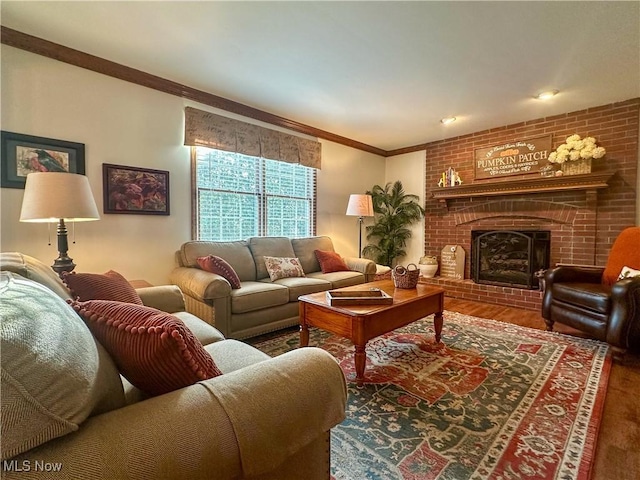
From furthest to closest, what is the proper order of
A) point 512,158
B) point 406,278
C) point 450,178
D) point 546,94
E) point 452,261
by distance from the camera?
1. point 452,261
2. point 450,178
3. point 512,158
4. point 546,94
5. point 406,278

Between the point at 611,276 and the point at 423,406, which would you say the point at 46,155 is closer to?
the point at 423,406

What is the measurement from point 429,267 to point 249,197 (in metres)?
2.95

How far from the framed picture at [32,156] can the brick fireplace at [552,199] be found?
447 cm

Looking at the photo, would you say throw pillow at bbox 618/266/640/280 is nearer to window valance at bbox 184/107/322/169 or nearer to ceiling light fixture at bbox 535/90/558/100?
ceiling light fixture at bbox 535/90/558/100

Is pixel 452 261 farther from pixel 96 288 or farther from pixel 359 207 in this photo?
pixel 96 288

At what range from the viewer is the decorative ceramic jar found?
15.5 feet

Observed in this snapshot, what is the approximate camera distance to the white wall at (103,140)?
229cm

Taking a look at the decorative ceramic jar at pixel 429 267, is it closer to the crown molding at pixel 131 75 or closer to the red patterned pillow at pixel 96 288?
the crown molding at pixel 131 75

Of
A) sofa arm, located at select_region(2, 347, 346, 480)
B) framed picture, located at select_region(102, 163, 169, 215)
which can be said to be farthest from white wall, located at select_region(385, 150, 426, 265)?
sofa arm, located at select_region(2, 347, 346, 480)

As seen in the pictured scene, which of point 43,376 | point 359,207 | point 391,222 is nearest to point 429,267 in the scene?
point 391,222

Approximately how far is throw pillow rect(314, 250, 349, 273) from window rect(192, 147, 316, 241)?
627mm

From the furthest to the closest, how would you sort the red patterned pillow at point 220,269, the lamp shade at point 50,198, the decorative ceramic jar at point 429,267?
the decorative ceramic jar at point 429,267 < the red patterned pillow at point 220,269 < the lamp shade at point 50,198

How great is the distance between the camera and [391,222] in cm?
521
